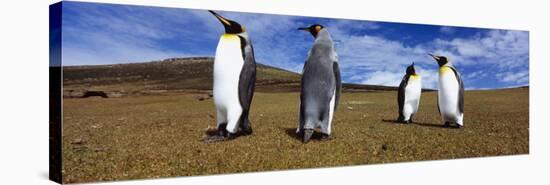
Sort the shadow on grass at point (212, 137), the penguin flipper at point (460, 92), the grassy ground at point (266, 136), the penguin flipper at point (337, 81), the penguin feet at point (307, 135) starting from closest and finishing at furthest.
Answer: the grassy ground at point (266, 136) < the shadow on grass at point (212, 137) < the penguin feet at point (307, 135) < the penguin flipper at point (337, 81) < the penguin flipper at point (460, 92)

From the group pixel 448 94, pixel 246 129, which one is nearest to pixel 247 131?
pixel 246 129

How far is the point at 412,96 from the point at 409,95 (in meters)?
0.05

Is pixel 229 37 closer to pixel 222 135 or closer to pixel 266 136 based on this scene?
pixel 222 135

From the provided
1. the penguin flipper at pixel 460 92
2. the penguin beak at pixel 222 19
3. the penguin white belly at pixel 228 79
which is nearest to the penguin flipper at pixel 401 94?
the penguin flipper at pixel 460 92

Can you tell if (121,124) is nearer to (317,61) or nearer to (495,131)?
(317,61)

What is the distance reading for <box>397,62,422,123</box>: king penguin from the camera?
26.8 feet

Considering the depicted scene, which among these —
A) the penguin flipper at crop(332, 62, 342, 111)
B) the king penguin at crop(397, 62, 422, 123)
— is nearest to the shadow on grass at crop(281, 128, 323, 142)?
the penguin flipper at crop(332, 62, 342, 111)

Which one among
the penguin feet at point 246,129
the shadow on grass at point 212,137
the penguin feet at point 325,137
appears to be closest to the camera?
the shadow on grass at point 212,137

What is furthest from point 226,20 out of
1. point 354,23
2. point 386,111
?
point 386,111

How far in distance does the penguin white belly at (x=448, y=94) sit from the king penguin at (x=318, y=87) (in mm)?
1857

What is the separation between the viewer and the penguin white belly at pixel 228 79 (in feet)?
22.0

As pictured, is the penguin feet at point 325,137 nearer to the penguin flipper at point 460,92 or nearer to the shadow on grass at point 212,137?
the shadow on grass at point 212,137

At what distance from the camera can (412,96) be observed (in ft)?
Result: 27.1

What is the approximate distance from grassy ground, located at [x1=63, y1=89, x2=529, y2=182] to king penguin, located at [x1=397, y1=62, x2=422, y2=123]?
108mm
